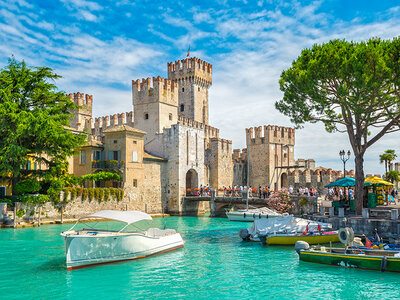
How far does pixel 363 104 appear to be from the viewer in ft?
68.2

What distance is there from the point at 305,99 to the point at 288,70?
186cm

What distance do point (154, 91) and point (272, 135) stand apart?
613 inches

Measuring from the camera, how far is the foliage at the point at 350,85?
19.1 meters

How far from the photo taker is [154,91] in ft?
142

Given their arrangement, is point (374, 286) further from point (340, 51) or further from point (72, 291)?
point (340, 51)

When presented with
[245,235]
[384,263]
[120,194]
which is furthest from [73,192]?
[384,263]

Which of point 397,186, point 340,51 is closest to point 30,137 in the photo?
point 340,51

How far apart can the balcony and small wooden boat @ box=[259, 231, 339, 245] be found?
19.7 meters

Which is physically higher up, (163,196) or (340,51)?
(340,51)

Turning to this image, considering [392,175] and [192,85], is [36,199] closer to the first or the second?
[192,85]

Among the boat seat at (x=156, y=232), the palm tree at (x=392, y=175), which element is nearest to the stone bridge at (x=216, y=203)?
the boat seat at (x=156, y=232)

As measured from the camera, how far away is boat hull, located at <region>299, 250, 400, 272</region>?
44.1 ft

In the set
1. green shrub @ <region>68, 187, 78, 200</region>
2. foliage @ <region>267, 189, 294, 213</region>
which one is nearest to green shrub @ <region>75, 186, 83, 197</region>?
green shrub @ <region>68, 187, 78, 200</region>

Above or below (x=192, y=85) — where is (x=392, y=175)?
below
